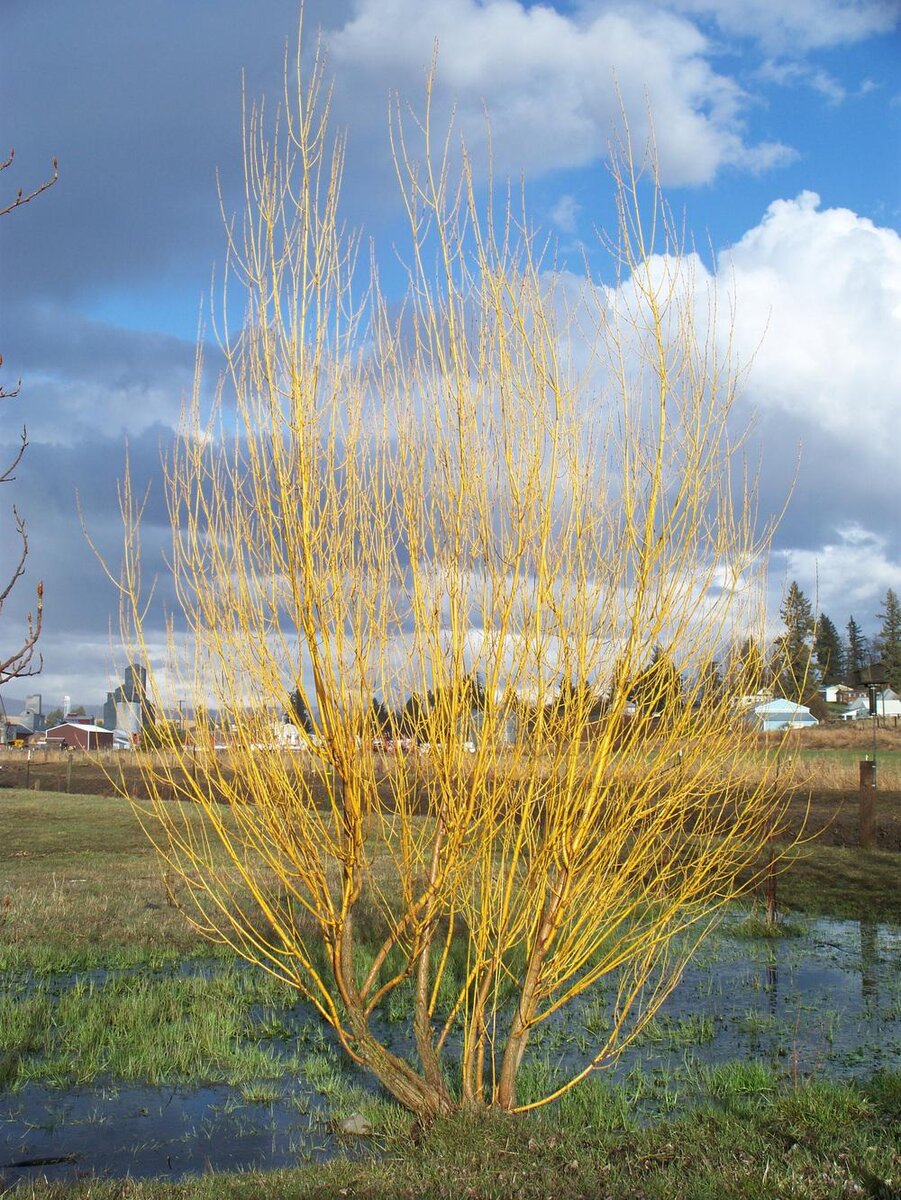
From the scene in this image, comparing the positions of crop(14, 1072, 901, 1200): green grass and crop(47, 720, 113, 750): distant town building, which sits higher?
crop(14, 1072, 901, 1200): green grass

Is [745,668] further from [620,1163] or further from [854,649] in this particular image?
[854,649]

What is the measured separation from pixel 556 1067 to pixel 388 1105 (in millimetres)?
894

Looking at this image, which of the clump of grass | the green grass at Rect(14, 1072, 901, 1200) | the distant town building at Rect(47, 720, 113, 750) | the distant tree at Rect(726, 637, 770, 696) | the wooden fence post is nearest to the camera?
the green grass at Rect(14, 1072, 901, 1200)

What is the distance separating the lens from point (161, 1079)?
5.06m

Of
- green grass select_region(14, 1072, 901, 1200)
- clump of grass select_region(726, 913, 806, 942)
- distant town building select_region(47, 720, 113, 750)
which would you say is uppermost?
green grass select_region(14, 1072, 901, 1200)

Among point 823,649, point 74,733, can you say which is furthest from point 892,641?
point 74,733

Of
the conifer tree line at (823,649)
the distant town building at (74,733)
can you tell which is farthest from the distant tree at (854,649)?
the distant town building at (74,733)

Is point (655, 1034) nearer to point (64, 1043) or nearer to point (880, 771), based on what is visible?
point (64, 1043)

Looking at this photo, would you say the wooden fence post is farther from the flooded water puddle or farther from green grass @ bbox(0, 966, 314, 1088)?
green grass @ bbox(0, 966, 314, 1088)

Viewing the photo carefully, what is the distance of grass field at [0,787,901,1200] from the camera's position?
339cm

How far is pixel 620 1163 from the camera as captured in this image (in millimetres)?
3561

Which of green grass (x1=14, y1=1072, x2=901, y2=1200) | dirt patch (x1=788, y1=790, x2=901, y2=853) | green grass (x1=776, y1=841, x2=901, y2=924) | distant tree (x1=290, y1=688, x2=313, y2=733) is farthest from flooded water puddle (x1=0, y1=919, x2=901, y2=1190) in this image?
dirt patch (x1=788, y1=790, x2=901, y2=853)

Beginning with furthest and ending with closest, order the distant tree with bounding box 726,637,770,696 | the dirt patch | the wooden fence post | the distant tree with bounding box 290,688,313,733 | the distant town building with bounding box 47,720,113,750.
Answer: the distant town building with bounding box 47,720,113,750 → the dirt patch → the wooden fence post → the distant tree with bounding box 726,637,770,696 → the distant tree with bounding box 290,688,313,733

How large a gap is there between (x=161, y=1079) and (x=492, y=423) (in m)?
3.80
